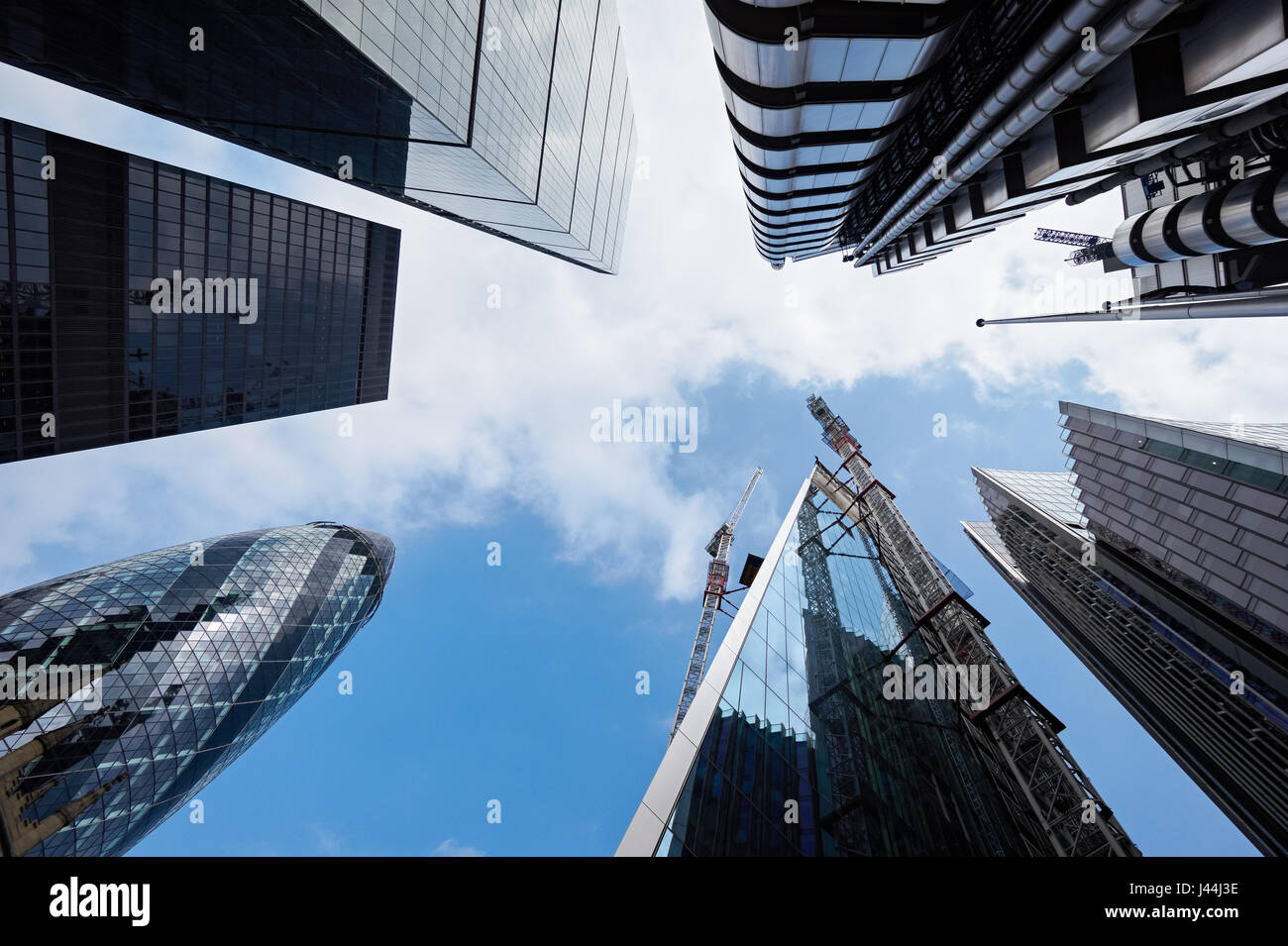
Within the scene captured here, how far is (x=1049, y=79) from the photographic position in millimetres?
13805

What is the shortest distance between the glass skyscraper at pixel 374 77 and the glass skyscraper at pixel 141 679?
2086 inches

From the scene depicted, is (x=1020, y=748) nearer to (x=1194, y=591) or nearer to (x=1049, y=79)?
(x=1049, y=79)

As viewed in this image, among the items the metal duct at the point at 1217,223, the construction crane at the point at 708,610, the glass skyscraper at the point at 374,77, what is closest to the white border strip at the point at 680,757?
the metal duct at the point at 1217,223

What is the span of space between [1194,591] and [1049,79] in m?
35.6

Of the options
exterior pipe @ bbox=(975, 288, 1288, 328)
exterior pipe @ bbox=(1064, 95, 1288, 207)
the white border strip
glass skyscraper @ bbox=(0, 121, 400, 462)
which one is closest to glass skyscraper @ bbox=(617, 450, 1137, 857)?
the white border strip

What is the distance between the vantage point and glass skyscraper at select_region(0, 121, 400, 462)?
4306 centimetres

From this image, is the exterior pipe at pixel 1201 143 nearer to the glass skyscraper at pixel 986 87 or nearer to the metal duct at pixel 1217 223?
the glass skyscraper at pixel 986 87

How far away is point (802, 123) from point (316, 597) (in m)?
96.1

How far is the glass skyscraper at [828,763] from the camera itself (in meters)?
10.4

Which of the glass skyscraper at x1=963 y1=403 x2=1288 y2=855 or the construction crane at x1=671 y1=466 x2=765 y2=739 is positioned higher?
the glass skyscraper at x1=963 y1=403 x2=1288 y2=855

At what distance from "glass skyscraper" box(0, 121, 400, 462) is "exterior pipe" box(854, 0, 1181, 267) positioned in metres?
67.5

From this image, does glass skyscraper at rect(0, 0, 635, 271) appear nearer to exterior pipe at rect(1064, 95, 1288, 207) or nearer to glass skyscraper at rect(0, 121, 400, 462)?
glass skyscraper at rect(0, 121, 400, 462)
